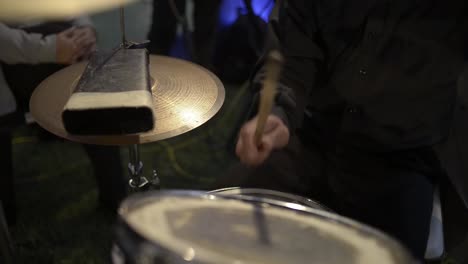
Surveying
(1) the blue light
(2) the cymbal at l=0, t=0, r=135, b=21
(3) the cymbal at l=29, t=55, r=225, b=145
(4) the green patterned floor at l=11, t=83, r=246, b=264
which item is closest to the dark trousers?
(3) the cymbal at l=29, t=55, r=225, b=145

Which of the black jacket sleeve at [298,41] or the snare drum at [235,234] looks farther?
the black jacket sleeve at [298,41]

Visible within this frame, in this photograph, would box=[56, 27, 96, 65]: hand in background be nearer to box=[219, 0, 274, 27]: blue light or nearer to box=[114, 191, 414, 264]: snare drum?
box=[114, 191, 414, 264]: snare drum

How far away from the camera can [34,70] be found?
1.10m

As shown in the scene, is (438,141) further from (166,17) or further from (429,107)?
(166,17)

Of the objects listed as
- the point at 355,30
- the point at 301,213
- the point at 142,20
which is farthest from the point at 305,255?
the point at 142,20

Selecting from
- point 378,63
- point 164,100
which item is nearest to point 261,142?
point 164,100

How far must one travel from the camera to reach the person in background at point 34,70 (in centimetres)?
99

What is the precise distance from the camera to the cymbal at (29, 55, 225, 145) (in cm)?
76

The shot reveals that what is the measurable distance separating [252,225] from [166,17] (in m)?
1.49

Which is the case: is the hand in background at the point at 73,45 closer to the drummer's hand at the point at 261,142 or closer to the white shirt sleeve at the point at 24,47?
the white shirt sleeve at the point at 24,47

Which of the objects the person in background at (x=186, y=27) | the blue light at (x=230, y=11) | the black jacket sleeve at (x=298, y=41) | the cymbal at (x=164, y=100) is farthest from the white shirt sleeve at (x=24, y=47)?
the blue light at (x=230, y=11)

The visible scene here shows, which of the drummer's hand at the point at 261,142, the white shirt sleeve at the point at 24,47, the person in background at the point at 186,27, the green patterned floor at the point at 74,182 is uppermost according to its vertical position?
the white shirt sleeve at the point at 24,47

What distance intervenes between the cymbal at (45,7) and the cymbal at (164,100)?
138 mm

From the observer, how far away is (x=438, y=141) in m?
0.95
